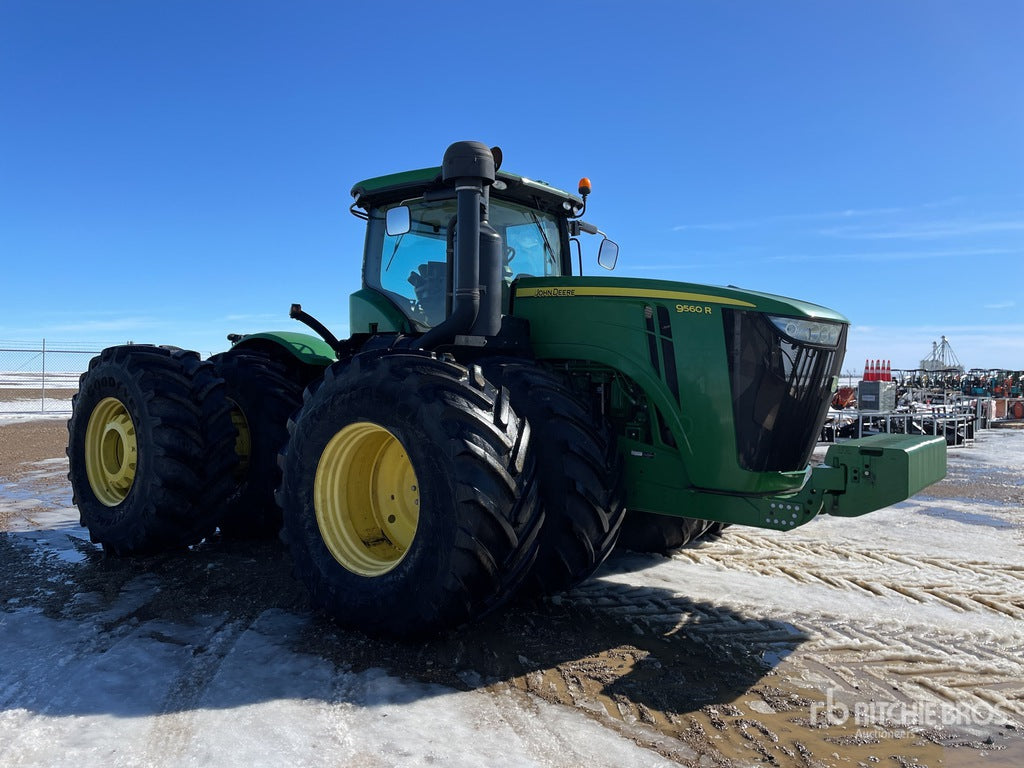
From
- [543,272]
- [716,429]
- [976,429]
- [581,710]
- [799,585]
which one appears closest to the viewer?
[581,710]

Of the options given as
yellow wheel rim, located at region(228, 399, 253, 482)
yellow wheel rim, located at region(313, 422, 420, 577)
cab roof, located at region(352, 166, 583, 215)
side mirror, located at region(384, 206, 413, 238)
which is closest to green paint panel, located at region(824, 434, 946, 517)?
yellow wheel rim, located at region(313, 422, 420, 577)

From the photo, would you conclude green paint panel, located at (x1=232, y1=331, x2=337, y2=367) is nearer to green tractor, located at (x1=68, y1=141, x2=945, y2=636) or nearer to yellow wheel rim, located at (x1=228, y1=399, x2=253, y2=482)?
yellow wheel rim, located at (x1=228, y1=399, x2=253, y2=482)

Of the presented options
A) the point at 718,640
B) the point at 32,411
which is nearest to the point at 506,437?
the point at 718,640

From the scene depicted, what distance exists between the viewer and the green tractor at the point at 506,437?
3.44 metres

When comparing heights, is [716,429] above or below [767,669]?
above

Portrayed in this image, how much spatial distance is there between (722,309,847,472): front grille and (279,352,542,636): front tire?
1188 mm

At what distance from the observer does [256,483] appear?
5.73 metres

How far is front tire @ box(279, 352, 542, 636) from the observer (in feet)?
10.9

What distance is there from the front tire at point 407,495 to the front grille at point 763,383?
119cm

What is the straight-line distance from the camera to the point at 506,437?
3439 mm

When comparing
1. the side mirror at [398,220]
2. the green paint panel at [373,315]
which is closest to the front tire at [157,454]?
the green paint panel at [373,315]

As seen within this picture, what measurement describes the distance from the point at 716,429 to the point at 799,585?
4.80ft

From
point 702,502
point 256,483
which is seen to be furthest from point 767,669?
point 256,483

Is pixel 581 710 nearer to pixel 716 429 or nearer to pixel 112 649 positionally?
pixel 716 429
